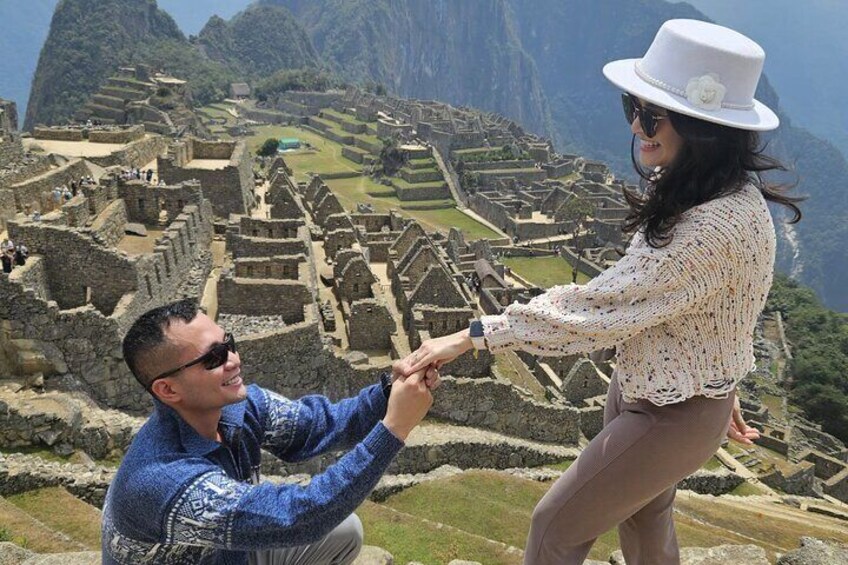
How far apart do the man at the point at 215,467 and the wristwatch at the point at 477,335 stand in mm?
308

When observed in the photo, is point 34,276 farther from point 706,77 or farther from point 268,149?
point 268,149

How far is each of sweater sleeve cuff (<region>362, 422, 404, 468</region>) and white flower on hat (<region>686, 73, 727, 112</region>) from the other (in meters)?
2.28

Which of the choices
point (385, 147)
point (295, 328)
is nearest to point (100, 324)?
point (295, 328)

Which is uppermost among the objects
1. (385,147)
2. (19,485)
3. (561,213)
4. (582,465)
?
(582,465)

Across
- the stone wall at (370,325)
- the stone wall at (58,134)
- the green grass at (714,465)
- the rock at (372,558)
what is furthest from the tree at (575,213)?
the rock at (372,558)

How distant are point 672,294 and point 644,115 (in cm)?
98

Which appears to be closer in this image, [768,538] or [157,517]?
[157,517]

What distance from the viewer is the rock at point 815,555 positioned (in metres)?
6.42

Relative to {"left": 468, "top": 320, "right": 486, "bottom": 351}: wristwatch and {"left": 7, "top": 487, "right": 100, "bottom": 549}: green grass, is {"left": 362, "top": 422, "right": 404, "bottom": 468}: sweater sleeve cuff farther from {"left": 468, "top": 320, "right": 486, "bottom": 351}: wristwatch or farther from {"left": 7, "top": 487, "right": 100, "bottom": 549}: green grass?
{"left": 7, "top": 487, "right": 100, "bottom": 549}: green grass

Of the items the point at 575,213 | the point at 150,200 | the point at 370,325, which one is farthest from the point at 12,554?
the point at 575,213

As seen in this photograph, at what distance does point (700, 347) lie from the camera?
359 centimetres

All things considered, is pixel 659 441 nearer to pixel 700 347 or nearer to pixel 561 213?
pixel 700 347

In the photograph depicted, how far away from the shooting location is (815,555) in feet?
21.3

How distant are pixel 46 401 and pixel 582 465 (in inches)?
432
